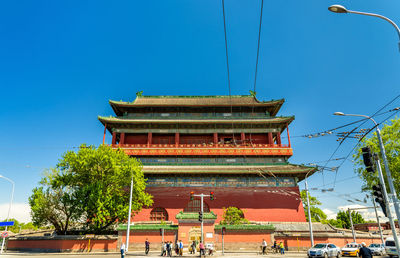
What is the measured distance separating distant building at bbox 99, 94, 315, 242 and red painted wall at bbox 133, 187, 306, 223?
12 cm

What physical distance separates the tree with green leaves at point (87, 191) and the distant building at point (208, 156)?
5.59 meters

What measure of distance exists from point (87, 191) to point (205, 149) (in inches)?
694

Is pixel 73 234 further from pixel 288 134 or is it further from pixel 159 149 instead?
pixel 288 134

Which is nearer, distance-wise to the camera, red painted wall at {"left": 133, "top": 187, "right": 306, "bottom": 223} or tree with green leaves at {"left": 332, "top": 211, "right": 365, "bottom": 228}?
red painted wall at {"left": 133, "top": 187, "right": 306, "bottom": 223}

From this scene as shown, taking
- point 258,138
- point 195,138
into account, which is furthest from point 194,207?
point 258,138

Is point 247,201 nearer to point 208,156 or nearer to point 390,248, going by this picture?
point 208,156

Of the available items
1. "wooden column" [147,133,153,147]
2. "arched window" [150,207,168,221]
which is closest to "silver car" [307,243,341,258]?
"arched window" [150,207,168,221]

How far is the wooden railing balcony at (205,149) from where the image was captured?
36.2 meters

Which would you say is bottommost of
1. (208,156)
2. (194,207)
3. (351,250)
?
(351,250)

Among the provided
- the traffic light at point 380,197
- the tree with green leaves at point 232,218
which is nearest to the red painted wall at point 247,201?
the tree with green leaves at point 232,218

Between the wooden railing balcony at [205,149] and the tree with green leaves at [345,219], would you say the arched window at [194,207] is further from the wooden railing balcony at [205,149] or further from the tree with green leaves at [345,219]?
the tree with green leaves at [345,219]

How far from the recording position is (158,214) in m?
31.9

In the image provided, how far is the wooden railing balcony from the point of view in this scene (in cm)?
3619

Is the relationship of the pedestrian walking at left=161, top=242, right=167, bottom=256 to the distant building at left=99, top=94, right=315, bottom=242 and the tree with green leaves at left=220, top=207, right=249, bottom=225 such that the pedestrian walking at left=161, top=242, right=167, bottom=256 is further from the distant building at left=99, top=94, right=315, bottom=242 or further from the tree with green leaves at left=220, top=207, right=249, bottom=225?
the tree with green leaves at left=220, top=207, right=249, bottom=225
